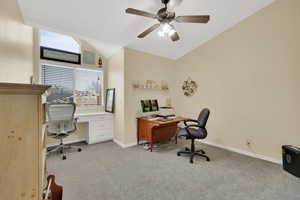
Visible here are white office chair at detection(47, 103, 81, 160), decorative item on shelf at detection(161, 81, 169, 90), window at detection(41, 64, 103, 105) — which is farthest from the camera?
decorative item on shelf at detection(161, 81, 169, 90)

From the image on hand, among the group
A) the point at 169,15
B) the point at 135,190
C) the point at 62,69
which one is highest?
the point at 169,15

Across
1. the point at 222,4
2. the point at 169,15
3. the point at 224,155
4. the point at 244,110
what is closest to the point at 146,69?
the point at 169,15

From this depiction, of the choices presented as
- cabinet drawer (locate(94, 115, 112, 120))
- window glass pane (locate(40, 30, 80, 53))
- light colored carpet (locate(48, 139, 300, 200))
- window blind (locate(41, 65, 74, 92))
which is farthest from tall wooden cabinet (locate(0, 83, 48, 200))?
window glass pane (locate(40, 30, 80, 53))

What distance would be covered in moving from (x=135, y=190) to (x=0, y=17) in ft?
7.96

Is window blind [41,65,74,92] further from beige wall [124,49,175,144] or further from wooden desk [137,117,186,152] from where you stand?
wooden desk [137,117,186,152]

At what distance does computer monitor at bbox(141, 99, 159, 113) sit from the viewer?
11.5 feet

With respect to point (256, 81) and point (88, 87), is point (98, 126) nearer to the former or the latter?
point (88, 87)

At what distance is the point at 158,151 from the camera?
302 cm

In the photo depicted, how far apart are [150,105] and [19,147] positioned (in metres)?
3.01

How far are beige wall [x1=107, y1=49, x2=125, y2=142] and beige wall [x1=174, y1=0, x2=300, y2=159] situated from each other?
2.12 meters

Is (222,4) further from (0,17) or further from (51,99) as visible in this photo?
(51,99)

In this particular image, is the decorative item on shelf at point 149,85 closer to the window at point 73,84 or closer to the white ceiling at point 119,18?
the white ceiling at point 119,18

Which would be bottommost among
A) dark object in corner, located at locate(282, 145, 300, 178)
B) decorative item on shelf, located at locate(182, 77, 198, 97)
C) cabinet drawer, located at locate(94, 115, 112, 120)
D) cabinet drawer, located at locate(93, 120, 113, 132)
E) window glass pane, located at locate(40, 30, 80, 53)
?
dark object in corner, located at locate(282, 145, 300, 178)

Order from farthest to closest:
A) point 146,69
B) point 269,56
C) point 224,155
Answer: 1. point 146,69
2. point 224,155
3. point 269,56
